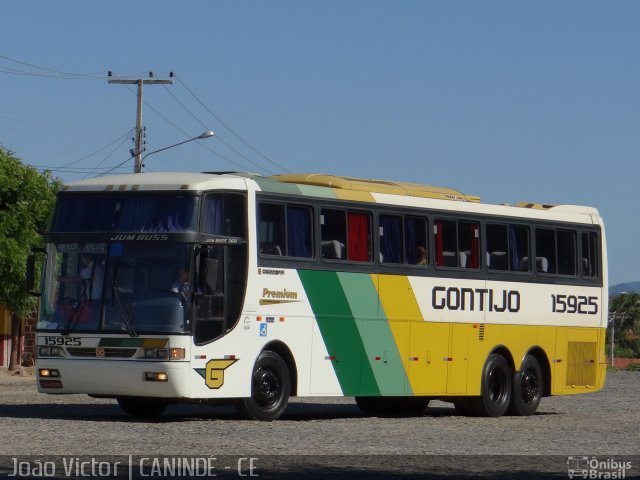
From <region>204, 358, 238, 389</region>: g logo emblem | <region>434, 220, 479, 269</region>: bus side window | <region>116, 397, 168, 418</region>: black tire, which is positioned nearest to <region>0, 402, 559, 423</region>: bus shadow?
<region>116, 397, 168, 418</region>: black tire

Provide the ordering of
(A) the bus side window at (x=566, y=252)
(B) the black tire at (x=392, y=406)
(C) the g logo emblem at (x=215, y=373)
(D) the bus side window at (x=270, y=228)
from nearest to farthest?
(C) the g logo emblem at (x=215, y=373), (D) the bus side window at (x=270, y=228), (B) the black tire at (x=392, y=406), (A) the bus side window at (x=566, y=252)

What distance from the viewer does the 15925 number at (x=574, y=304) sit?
2750 cm

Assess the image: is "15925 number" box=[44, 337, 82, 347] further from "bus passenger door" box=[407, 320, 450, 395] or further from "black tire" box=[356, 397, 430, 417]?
"black tire" box=[356, 397, 430, 417]

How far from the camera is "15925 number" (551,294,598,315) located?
27.5 m

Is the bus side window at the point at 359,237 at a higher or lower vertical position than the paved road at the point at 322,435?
higher

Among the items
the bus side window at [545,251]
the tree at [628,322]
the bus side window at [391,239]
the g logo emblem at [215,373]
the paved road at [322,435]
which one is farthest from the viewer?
the tree at [628,322]

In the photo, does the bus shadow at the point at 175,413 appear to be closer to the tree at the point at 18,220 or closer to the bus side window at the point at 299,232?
the bus side window at the point at 299,232

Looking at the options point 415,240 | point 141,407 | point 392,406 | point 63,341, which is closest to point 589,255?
point 392,406

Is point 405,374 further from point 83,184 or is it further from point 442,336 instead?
point 83,184

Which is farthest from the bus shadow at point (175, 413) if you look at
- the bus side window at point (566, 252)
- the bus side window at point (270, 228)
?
the bus side window at point (566, 252)

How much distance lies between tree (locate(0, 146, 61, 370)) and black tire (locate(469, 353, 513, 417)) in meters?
14.3

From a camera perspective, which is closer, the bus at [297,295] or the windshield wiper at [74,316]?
the bus at [297,295]

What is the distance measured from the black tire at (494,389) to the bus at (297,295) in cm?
3

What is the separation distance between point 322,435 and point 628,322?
111 metres
